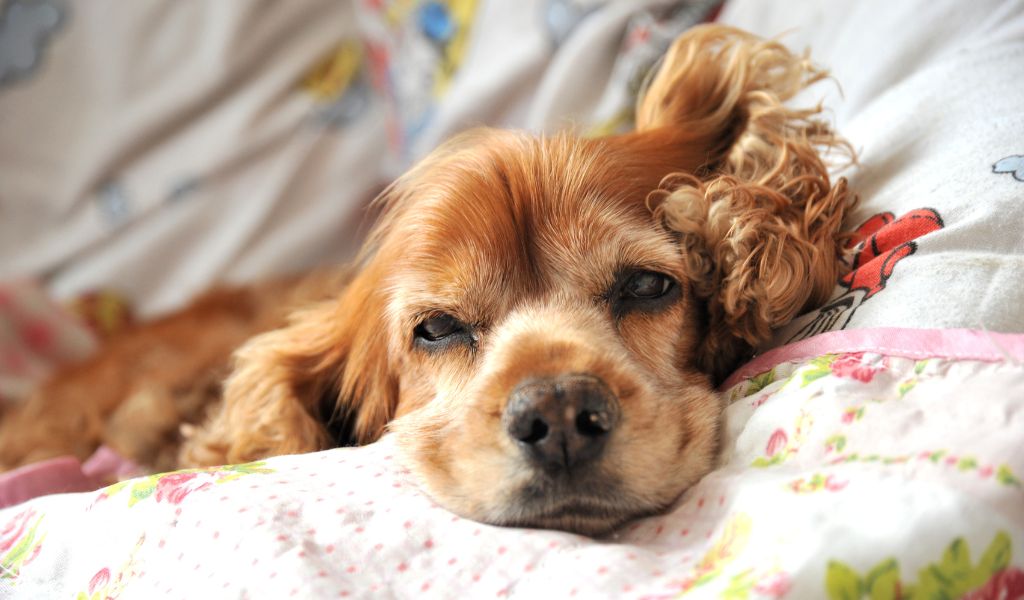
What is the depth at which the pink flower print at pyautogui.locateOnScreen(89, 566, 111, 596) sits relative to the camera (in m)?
1.24

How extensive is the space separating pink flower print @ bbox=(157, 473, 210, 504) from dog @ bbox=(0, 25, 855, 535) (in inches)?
12.7

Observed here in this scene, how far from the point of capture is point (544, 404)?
1.22m

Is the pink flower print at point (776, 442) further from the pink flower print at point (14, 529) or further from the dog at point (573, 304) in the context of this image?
the pink flower print at point (14, 529)

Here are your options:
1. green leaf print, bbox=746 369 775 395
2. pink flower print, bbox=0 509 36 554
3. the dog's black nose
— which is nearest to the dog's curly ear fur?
green leaf print, bbox=746 369 775 395

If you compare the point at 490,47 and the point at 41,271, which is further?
the point at 41,271

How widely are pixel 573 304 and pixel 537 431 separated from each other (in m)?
0.33

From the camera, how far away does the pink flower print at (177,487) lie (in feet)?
4.18

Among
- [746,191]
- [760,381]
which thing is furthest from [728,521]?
[746,191]

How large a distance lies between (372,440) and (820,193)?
3.26ft

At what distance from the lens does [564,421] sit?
3.96ft

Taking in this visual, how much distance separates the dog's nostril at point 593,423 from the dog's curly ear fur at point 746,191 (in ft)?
1.23

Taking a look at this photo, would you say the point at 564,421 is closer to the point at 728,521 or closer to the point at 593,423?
the point at 593,423

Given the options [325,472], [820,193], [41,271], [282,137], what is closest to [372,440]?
[325,472]

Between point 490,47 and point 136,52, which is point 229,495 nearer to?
point 490,47
